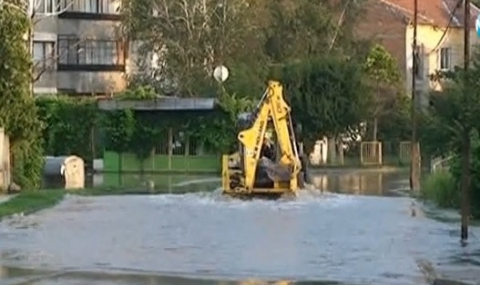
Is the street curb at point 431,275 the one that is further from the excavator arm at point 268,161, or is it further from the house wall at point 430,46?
the house wall at point 430,46

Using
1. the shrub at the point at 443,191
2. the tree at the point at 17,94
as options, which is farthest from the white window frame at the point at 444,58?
the tree at the point at 17,94

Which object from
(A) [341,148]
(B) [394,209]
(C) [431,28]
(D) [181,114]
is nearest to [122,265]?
(B) [394,209]

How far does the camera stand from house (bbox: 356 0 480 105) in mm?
88312

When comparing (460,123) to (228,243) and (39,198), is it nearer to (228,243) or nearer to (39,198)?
(228,243)

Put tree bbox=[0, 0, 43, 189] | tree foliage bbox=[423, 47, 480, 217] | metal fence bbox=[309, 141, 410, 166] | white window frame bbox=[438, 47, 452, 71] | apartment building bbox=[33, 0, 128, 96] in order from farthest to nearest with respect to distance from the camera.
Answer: white window frame bbox=[438, 47, 452, 71]
apartment building bbox=[33, 0, 128, 96]
metal fence bbox=[309, 141, 410, 166]
tree bbox=[0, 0, 43, 189]
tree foliage bbox=[423, 47, 480, 217]

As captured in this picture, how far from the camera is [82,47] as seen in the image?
3403 inches

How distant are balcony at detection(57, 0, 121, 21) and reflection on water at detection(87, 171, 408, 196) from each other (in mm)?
22161

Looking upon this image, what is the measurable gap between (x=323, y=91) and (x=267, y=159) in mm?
32009

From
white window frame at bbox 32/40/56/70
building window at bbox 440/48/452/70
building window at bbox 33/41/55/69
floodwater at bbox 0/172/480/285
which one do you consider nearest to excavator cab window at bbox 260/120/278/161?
floodwater at bbox 0/172/480/285

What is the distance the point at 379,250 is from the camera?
2419cm

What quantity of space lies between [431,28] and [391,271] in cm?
7123

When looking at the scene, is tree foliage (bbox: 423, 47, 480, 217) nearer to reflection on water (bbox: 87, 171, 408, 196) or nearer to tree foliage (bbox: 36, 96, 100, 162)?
reflection on water (bbox: 87, 171, 408, 196)

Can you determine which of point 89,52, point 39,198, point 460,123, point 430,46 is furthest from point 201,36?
point 460,123

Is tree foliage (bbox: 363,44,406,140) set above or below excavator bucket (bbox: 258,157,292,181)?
above
